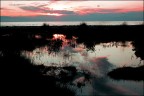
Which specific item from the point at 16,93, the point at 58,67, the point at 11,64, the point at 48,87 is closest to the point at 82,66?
the point at 58,67

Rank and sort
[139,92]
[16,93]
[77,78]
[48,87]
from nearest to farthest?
[16,93] < [48,87] < [139,92] < [77,78]

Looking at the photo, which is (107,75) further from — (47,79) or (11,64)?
(11,64)

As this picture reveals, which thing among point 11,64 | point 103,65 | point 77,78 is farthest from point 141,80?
point 11,64

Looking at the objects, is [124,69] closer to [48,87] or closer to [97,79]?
[97,79]

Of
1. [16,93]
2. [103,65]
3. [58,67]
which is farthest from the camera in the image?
[103,65]

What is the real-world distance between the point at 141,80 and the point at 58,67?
7475 millimetres

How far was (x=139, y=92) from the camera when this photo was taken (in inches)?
814

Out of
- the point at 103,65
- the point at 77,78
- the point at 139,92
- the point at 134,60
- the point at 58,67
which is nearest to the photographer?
the point at 139,92

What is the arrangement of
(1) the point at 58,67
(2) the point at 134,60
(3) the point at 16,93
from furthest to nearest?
(2) the point at 134,60 → (1) the point at 58,67 → (3) the point at 16,93

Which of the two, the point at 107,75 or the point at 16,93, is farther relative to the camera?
the point at 107,75

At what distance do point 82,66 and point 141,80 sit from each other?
21.9ft

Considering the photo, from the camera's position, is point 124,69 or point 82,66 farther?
point 82,66

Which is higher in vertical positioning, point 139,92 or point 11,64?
point 11,64

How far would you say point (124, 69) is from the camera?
26.5 m
